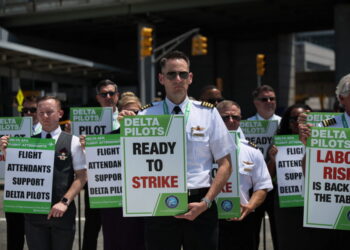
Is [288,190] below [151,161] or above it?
below

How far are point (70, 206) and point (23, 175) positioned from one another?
1.63 ft

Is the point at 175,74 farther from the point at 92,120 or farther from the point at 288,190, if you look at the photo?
the point at 92,120

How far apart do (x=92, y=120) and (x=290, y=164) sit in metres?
2.24

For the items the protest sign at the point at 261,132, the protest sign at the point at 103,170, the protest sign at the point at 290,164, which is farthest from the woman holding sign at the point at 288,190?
the protest sign at the point at 103,170

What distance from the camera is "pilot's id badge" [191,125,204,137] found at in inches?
166

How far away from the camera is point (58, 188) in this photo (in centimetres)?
519

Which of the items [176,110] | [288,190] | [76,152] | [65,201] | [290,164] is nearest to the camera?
[176,110]

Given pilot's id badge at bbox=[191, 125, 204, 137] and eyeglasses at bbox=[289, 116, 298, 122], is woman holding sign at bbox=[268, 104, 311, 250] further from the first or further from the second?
pilot's id badge at bbox=[191, 125, 204, 137]

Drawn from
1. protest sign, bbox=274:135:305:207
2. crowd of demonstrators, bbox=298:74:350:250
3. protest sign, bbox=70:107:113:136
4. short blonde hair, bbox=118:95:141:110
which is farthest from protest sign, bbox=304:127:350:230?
protest sign, bbox=70:107:113:136

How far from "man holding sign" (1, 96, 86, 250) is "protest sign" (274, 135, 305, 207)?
1.92 metres

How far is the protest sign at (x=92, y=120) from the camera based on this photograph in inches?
259

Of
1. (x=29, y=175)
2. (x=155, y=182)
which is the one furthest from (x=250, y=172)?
(x=29, y=175)

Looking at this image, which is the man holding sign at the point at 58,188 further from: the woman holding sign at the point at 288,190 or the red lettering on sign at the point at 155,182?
the woman holding sign at the point at 288,190

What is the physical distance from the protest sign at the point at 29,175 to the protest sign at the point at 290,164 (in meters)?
2.20
